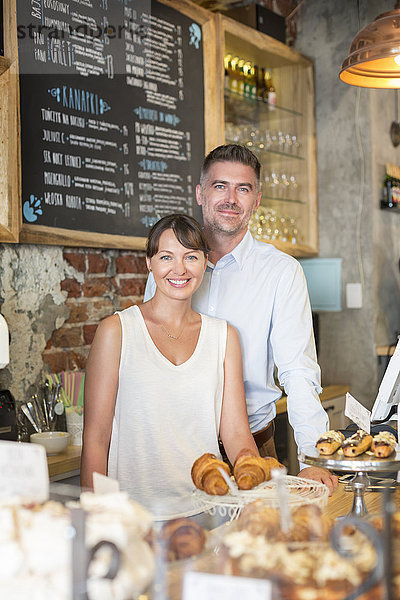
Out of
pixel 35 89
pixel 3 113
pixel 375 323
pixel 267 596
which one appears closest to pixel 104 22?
pixel 35 89

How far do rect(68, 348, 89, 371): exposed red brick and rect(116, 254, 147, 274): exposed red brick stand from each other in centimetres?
44

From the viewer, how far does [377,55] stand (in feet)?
6.95

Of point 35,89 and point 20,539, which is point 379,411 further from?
point 35,89

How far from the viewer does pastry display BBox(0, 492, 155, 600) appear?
882 millimetres

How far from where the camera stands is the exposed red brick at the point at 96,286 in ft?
9.80

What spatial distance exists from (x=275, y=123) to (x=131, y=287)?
5.29 feet

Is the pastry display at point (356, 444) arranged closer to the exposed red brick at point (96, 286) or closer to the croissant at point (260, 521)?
the croissant at point (260, 521)

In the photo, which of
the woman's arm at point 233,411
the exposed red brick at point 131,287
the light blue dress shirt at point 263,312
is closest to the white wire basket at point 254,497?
the woman's arm at point 233,411

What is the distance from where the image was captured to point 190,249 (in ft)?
6.50

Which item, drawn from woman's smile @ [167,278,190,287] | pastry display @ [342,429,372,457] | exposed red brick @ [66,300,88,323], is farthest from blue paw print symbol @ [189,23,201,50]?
pastry display @ [342,429,372,457]

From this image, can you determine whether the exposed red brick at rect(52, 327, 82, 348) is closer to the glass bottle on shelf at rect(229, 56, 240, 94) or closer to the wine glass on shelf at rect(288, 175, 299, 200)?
the glass bottle on shelf at rect(229, 56, 240, 94)

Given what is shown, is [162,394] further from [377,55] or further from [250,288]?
[377,55]

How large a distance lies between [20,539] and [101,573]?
4.6 inches

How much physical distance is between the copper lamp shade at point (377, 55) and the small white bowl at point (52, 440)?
1.59m
